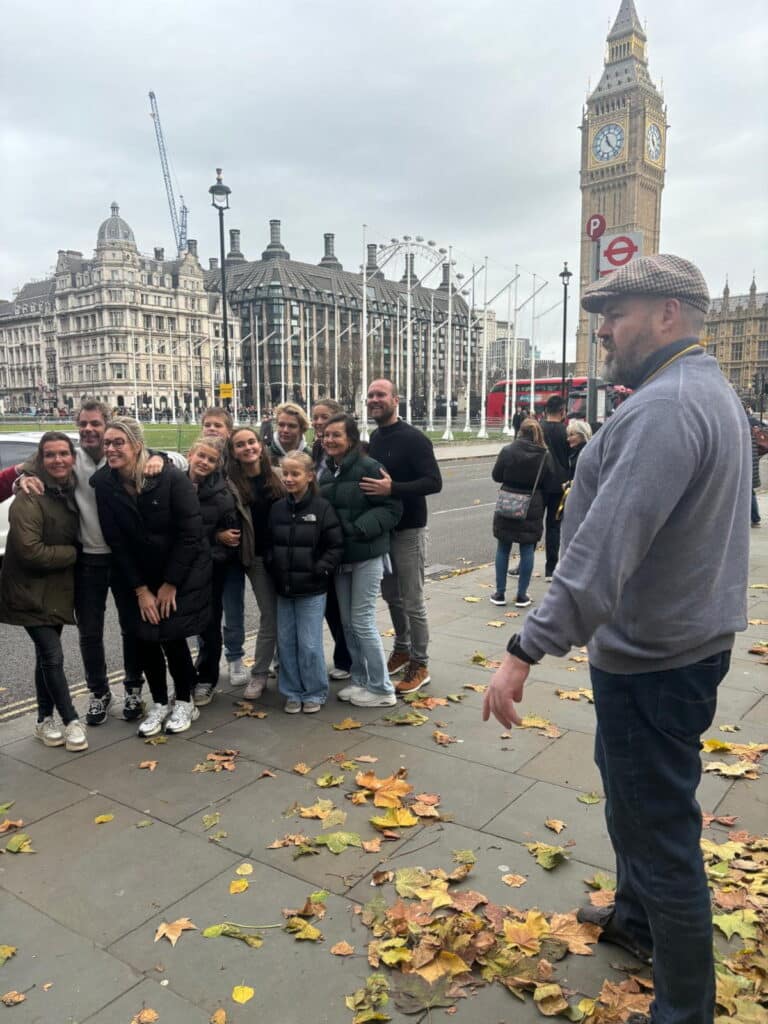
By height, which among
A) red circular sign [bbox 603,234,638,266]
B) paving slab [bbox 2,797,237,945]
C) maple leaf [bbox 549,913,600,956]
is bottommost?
paving slab [bbox 2,797,237,945]

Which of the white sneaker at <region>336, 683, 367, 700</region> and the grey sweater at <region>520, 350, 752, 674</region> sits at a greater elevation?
the grey sweater at <region>520, 350, 752, 674</region>

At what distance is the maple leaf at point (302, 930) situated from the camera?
110 inches

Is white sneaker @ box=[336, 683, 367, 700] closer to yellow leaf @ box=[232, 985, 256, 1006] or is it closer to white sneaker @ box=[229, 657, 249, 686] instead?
white sneaker @ box=[229, 657, 249, 686]

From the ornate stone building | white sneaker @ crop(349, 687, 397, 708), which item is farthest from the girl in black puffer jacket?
the ornate stone building

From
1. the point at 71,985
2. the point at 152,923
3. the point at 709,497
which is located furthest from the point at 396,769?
the point at 709,497

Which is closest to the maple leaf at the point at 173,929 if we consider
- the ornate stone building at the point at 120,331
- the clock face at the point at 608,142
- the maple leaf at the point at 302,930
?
the maple leaf at the point at 302,930

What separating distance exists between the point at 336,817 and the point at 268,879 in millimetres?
533

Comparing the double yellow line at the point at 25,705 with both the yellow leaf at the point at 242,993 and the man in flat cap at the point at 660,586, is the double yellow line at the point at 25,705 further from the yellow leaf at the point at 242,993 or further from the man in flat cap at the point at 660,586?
the man in flat cap at the point at 660,586

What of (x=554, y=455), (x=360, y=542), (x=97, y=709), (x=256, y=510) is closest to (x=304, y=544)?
(x=360, y=542)

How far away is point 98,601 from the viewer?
16.3 ft

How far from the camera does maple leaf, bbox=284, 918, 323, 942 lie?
279cm

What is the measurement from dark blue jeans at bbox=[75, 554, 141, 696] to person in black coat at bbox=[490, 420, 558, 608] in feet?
13.5

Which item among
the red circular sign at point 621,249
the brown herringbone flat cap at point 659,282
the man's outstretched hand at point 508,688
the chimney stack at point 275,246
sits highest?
the chimney stack at point 275,246

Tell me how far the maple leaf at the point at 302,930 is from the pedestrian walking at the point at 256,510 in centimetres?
259
